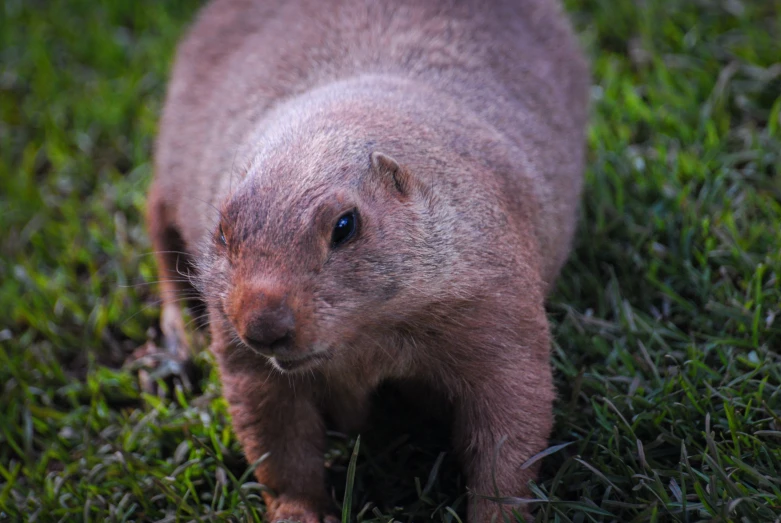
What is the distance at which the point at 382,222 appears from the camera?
3066mm

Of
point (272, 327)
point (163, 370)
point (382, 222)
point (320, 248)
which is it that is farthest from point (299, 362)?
point (163, 370)

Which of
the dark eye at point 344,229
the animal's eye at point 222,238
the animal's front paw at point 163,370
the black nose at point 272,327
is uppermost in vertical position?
the animal's eye at point 222,238

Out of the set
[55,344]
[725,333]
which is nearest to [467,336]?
[725,333]

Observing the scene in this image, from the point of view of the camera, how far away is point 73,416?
448 cm

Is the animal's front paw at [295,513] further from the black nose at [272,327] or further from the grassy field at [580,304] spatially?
the black nose at [272,327]

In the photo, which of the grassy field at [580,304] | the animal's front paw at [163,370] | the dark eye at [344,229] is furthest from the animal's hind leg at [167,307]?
the dark eye at [344,229]

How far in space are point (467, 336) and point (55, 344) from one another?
8.81 feet

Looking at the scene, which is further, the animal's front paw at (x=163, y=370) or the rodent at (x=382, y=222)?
the animal's front paw at (x=163, y=370)

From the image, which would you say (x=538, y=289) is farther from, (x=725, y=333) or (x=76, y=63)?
(x=76, y=63)

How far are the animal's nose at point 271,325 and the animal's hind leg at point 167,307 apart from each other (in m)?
1.82

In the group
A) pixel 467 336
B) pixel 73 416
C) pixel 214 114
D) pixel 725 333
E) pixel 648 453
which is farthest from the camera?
pixel 214 114

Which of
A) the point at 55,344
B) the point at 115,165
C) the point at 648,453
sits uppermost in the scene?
the point at 115,165

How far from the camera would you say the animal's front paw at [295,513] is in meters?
3.63

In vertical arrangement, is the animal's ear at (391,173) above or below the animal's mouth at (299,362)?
above
